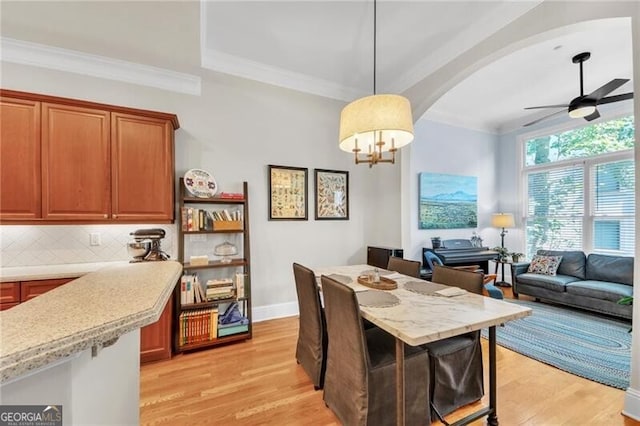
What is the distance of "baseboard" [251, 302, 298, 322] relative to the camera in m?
3.51

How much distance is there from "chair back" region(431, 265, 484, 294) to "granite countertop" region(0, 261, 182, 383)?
2.03 m

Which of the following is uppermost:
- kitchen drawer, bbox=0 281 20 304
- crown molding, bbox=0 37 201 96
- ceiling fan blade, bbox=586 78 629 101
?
crown molding, bbox=0 37 201 96

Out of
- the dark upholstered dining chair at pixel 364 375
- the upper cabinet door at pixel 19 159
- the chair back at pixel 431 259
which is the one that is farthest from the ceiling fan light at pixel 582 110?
the upper cabinet door at pixel 19 159

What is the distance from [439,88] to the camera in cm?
318

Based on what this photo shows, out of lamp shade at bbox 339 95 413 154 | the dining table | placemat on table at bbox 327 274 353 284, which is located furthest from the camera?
placemat on table at bbox 327 274 353 284

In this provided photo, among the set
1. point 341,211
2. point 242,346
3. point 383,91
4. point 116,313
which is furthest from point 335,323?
point 383,91

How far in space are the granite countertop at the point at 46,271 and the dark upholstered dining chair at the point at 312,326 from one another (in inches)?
74.8

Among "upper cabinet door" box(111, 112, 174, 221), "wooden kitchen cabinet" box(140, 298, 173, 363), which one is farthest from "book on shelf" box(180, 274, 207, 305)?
"upper cabinet door" box(111, 112, 174, 221)

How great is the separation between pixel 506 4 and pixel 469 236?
13.7 ft

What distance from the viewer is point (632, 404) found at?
181cm

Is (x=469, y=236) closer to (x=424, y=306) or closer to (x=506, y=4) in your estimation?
(x=506, y=4)

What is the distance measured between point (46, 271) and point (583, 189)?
7.52 metres

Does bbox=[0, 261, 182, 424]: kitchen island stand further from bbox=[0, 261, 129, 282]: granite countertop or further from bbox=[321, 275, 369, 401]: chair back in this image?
bbox=[0, 261, 129, 282]: granite countertop

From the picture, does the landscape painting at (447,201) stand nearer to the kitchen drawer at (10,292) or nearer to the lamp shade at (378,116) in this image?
the lamp shade at (378,116)
